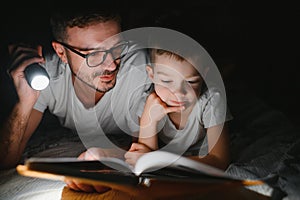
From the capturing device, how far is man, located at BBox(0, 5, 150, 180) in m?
1.33

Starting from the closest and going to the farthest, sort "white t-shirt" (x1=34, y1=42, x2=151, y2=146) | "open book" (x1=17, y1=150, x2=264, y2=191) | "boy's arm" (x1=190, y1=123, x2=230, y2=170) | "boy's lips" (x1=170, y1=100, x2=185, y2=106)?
1. "open book" (x1=17, y1=150, x2=264, y2=191)
2. "boy's arm" (x1=190, y1=123, x2=230, y2=170)
3. "boy's lips" (x1=170, y1=100, x2=185, y2=106)
4. "white t-shirt" (x1=34, y1=42, x2=151, y2=146)

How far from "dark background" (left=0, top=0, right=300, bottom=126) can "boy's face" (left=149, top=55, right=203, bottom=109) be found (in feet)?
0.64

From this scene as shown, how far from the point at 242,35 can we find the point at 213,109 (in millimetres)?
584

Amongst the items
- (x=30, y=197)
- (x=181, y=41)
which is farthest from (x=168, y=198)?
(x=181, y=41)

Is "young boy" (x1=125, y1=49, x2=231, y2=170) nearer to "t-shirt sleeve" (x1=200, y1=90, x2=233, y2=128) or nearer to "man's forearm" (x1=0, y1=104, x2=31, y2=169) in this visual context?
"t-shirt sleeve" (x1=200, y1=90, x2=233, y2=128)

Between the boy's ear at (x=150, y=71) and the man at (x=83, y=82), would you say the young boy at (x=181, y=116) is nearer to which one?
the boy's ear at (x=150, y=71)

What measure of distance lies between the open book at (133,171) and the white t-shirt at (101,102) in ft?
1.52

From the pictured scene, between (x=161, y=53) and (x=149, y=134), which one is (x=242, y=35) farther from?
(x=149, y=134)

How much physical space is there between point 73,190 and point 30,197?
0.44 feet

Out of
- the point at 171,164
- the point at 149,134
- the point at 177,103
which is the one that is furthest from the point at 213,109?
the point at 171,164

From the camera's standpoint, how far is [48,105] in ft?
4.91

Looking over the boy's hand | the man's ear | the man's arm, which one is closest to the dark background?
the man's ear

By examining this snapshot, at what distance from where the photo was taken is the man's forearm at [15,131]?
1.36 m

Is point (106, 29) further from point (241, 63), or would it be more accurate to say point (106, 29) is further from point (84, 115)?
point (241, 63)
